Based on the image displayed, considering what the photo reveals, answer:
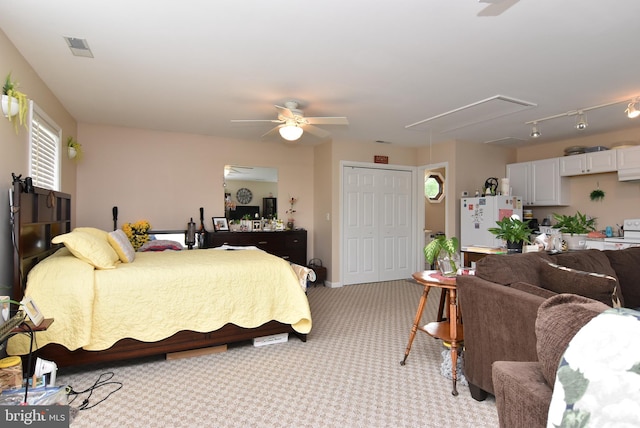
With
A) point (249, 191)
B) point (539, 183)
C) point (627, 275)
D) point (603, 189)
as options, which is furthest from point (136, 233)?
point (603, 189)

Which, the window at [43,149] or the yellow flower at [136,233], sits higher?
the window at [43,149]

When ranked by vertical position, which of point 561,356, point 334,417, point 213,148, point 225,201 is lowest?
point 334,417

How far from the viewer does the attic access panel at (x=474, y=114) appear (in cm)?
381

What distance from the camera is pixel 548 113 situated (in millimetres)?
4191

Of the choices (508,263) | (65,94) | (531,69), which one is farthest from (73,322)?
Result: (531,69)

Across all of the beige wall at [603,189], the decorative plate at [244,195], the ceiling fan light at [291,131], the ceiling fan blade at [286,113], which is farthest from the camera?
the decorative plate at [244,195]

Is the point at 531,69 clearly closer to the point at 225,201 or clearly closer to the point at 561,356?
the point at 561,356

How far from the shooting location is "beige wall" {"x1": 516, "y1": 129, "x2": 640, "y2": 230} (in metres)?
4.98

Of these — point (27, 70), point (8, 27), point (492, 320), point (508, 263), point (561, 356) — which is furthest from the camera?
point (27, 70)

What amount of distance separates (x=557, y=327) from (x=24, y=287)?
306cm

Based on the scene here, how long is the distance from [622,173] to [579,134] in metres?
0.87

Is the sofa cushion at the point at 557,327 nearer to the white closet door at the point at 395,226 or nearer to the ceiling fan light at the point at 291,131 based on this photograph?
the ceiling fan light at the point at 291,131

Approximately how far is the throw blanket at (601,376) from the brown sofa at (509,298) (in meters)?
1.05

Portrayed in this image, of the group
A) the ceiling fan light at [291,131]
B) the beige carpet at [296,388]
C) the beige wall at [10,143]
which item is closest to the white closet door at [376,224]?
the ceiling fan light at [291,131]
